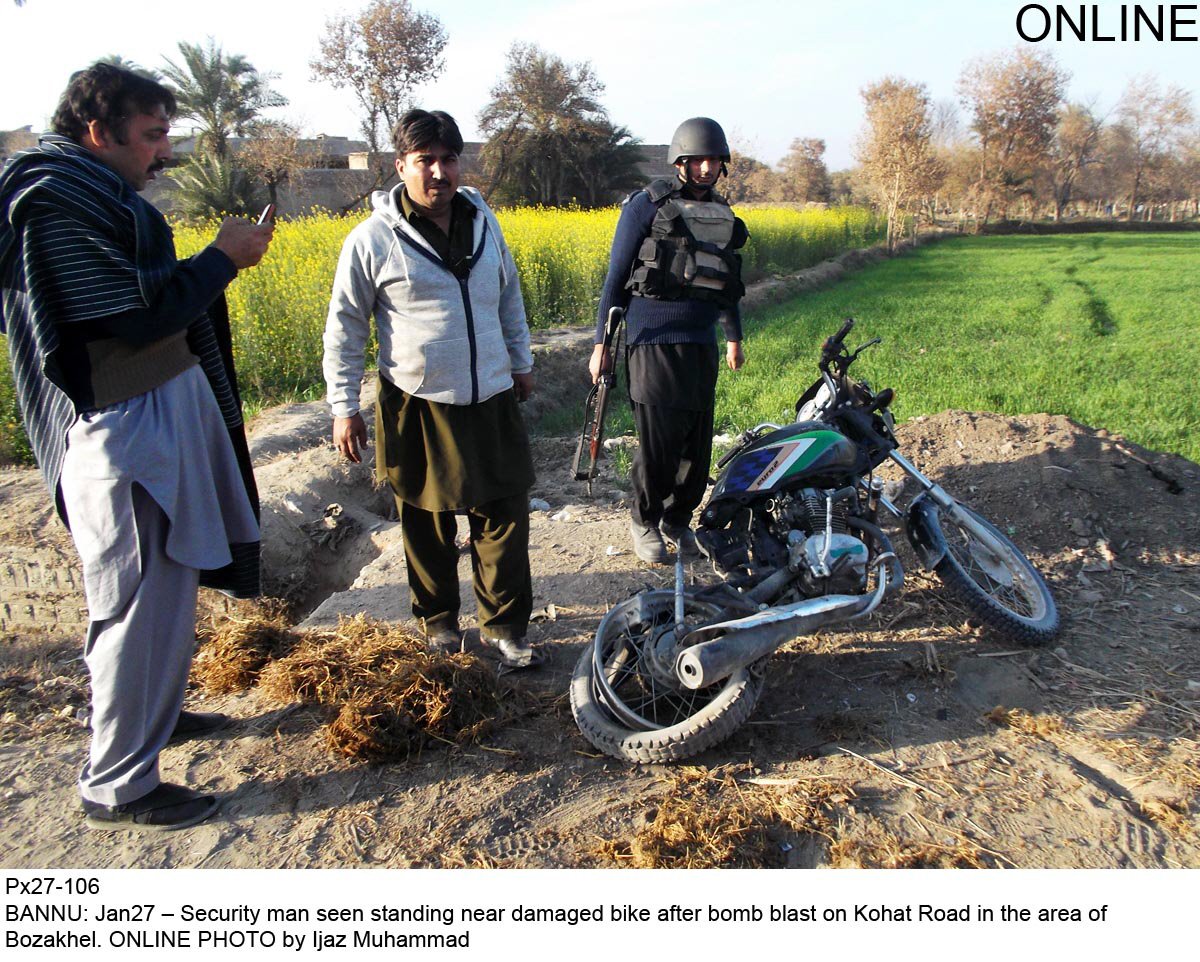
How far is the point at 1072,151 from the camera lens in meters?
54.2

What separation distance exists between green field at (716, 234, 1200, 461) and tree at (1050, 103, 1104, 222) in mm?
36167

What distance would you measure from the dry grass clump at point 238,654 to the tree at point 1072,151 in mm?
60950

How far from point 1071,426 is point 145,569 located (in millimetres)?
4795

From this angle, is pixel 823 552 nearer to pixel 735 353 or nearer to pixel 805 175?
pixel 735 353

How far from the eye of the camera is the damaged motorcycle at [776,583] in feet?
8.40

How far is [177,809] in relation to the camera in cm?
239

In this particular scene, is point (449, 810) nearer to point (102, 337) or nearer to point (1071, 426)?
point (102, 337)

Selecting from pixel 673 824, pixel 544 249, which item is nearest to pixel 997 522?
pixel 673 824

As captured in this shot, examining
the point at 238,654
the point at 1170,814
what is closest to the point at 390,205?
the point at 238,654

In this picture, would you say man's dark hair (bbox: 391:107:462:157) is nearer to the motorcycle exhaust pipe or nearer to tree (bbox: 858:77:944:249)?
the motorcycle exhaust pipe

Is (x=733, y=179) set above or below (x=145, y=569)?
above

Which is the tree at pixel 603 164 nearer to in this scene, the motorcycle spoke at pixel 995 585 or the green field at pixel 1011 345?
the green field at pixel 1011 345

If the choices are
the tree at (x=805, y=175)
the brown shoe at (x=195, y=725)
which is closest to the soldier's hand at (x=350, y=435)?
the brown shoe at (x=195, y=725)

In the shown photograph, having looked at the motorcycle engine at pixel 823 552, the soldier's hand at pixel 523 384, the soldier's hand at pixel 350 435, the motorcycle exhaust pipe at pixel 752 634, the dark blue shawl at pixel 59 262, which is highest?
the dark blue shawl at pixel 59 262
